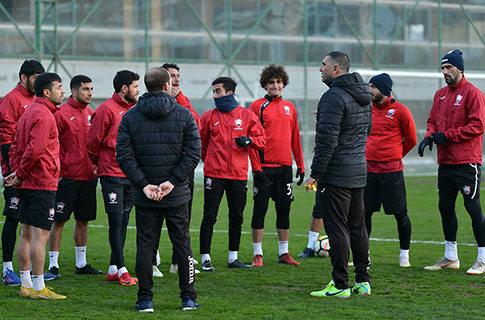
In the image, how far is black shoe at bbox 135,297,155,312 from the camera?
19.9 ft

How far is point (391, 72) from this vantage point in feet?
81.0

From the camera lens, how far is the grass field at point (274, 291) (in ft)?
19.7

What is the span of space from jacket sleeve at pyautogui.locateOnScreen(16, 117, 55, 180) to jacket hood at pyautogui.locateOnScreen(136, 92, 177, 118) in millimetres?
1023

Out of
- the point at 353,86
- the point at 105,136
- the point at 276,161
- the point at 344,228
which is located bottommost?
the point at 344,228

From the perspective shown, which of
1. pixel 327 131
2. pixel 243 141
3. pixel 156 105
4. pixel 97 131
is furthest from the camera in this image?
pixel 243 141

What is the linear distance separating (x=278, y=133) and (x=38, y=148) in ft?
10.7

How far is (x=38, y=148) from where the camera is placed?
21.7 feet

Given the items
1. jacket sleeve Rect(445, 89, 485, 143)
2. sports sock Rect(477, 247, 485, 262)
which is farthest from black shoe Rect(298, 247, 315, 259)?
jacket sleeve Rect(445, 89, 485, 143)

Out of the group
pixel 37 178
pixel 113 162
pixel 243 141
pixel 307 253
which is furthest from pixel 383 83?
pixel 37 178

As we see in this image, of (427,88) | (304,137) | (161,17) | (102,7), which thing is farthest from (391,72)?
(102,7)

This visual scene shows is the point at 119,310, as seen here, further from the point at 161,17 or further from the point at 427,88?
the point at 427,88

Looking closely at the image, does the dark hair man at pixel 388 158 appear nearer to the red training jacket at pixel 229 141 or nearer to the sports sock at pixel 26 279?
the red training jacket at pixel 229 141

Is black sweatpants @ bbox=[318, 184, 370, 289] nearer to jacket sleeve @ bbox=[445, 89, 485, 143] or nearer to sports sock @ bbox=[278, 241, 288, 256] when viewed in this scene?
jacket sleeve @ bbox=[445, 89, 485, 143]

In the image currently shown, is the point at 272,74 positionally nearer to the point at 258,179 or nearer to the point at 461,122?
the point at 258,179
